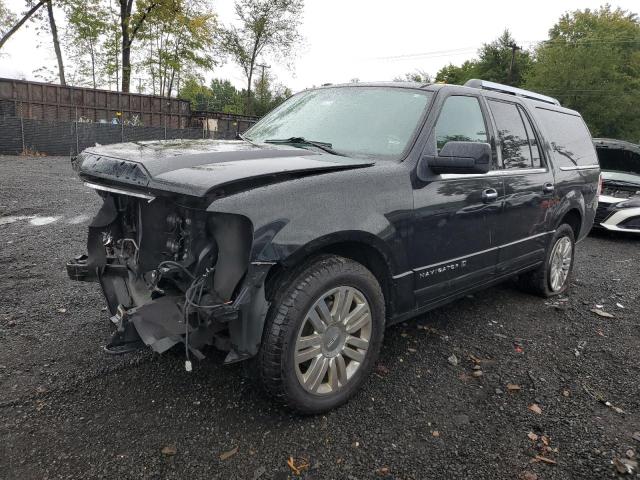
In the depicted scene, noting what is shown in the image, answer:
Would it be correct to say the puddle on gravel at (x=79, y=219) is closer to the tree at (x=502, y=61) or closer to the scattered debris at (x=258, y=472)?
the scattered debris at (x=258, y=472)

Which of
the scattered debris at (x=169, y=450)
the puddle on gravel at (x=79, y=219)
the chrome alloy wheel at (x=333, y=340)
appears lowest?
the scattered debris at (x=169, y=450)

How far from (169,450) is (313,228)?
1.26 meters

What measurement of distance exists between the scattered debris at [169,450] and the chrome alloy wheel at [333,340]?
26.5 inches

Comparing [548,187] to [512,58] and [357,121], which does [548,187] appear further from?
[512,58]

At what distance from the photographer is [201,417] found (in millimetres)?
2484

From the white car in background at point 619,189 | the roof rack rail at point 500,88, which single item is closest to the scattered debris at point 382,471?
the roof rack rail at point 500,88

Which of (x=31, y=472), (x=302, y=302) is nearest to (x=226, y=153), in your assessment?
(x=302, y=302)

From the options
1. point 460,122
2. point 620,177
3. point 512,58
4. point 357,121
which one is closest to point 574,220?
point 460,122

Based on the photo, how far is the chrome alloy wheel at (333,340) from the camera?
2.40m

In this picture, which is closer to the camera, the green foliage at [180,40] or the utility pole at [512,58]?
the green foliage at [180,40]

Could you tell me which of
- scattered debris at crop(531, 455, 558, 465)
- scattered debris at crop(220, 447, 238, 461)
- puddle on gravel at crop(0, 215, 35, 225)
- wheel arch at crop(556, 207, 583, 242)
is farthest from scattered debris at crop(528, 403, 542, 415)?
puddle on gravel at crop(0, 215, 35, 225)

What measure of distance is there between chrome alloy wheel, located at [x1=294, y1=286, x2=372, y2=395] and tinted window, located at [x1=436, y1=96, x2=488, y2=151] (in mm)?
1267

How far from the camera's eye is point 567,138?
15.7 feet

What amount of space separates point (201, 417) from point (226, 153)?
1.44 metres
